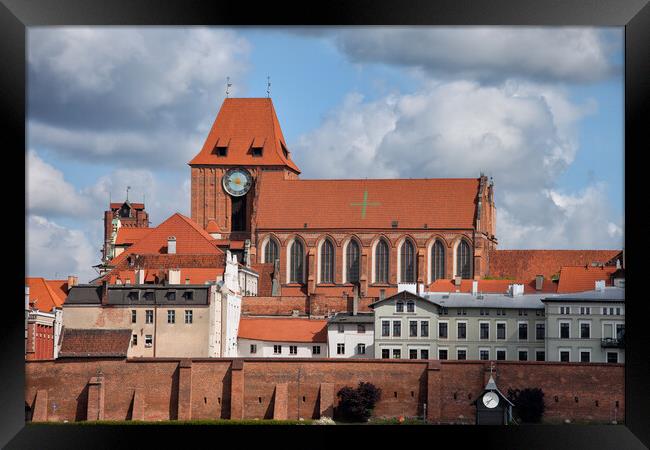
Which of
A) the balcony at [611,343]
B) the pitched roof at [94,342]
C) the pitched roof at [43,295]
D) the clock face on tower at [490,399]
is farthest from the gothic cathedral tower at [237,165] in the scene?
the clock face on tower at [490,399]

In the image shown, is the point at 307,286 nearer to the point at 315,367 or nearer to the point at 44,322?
the point at 44,322

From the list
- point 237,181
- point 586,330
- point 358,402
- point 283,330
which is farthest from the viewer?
point 237,181

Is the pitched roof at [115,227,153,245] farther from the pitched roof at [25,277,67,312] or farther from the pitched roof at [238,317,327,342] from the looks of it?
the pitched roof at [238,317,327,342]

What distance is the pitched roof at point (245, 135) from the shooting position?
71.0 meters

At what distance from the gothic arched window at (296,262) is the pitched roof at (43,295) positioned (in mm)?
13142

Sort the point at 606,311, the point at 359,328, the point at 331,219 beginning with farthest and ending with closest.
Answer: the point at 331,219 < the point at 359,328 < the point at 606,311

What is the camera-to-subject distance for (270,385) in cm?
4116

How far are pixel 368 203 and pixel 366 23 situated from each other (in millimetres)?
56216

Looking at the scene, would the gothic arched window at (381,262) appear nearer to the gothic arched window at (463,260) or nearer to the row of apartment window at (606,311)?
the gothic arched window at (463,260)

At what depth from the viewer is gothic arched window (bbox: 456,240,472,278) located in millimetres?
64000

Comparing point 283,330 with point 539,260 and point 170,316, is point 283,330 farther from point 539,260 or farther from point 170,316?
point 539,260

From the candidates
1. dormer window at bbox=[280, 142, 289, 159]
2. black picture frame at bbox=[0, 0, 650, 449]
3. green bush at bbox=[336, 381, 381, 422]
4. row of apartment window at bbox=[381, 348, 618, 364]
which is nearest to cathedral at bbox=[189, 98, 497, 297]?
dormer window at bbox=[280, 142, 289, 159]

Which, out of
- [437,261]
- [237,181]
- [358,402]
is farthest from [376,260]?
[358,402]

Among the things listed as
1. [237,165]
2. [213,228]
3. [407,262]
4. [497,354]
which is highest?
[237,165]
